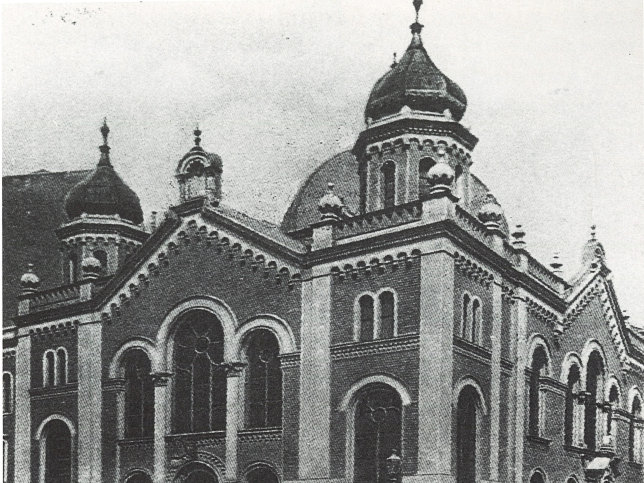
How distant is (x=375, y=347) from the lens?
20.6 metres

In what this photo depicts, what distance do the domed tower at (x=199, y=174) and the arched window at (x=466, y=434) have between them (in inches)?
316

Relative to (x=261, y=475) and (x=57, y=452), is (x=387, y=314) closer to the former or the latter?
(x=261, y=475)

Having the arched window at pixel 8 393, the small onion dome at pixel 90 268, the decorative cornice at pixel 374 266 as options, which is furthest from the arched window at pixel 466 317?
the arched window at pixel 8 393

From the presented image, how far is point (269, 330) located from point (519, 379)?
620 centimetres

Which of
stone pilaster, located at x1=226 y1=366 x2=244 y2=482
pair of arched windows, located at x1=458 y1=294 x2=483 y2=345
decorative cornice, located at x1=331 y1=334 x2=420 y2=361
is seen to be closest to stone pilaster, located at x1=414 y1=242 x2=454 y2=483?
decorative cornice, located at x1=331 y1=334 x2=420 y2=361

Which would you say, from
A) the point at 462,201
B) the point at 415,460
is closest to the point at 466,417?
the point at 415,460

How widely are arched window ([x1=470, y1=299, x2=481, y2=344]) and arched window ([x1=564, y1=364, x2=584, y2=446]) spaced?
211 inches

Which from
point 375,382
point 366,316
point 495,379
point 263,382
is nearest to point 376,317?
point 366,316

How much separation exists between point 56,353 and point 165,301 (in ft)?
13.9

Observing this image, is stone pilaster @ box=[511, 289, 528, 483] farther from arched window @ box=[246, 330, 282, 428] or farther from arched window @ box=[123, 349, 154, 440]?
arched window @ box=[123, 349, 154, 440]


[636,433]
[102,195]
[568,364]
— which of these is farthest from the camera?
[102,195]

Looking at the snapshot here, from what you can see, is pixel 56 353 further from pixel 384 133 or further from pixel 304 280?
pixel 384 133

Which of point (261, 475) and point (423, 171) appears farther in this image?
point (423, 171)

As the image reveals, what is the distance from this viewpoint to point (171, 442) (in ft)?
77.6
